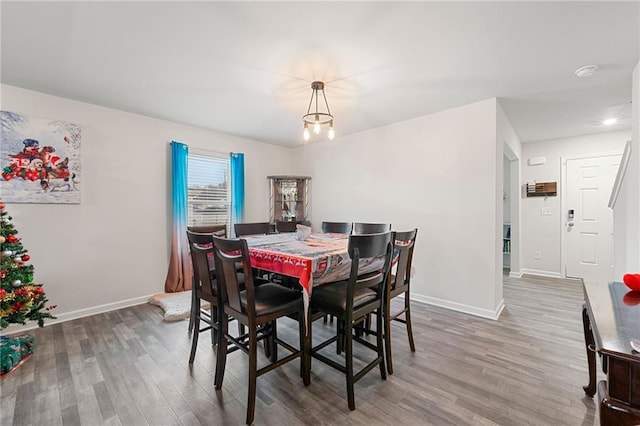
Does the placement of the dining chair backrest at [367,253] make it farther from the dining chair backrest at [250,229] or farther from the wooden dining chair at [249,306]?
the dining chair backrest at [250,229]

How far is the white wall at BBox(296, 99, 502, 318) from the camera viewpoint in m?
3.02

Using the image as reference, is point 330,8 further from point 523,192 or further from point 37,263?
point 523,192

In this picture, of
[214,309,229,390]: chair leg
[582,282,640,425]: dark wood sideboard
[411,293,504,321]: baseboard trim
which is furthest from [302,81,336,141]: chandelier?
[411,293,504,321]: baseboard trim

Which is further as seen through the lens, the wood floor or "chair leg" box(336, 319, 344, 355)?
"chair leg" box(336, 319, 344, 355)

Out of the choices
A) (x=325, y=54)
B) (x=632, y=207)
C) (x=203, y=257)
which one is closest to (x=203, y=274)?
(x=203, y=257)

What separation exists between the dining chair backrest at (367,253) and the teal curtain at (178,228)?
9.86 feet

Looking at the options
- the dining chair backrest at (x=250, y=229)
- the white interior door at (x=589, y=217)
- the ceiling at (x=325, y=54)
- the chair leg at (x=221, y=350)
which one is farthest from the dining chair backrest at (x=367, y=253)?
the white interior door at (x=589, y=217)

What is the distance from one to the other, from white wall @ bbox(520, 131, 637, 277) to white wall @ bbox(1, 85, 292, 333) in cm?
612

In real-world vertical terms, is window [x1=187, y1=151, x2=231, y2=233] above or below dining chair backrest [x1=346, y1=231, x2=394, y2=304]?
above

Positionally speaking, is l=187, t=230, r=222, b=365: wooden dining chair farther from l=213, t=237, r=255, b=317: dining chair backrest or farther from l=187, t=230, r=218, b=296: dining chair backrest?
l=213, t=237, r=255, b=317: dining chair backrest

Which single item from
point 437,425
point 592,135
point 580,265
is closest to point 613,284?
point 437,425

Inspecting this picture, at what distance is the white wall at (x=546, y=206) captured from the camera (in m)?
4.60

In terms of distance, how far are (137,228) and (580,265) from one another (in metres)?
7.14

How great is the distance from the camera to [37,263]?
2.79 metres
